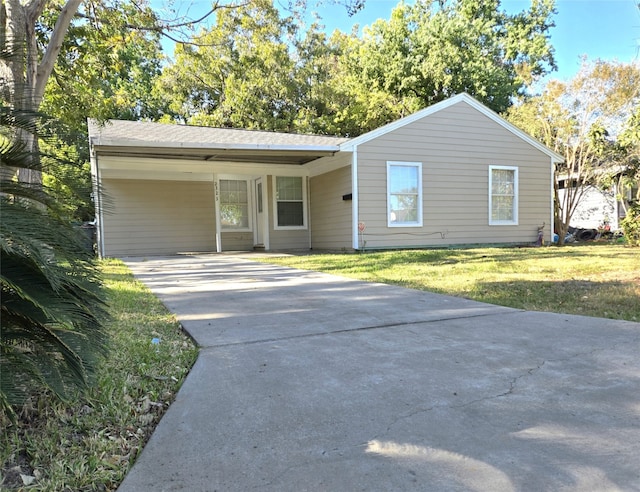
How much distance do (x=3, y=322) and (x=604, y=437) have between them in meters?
2.69

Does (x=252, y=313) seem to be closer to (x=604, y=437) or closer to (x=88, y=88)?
(x=604, y=437)

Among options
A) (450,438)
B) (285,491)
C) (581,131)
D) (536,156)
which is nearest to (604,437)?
(450,438)

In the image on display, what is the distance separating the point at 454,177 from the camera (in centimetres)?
1229

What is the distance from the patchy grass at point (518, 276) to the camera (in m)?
4.91

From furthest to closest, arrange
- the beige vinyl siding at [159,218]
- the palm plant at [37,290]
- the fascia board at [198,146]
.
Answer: the beige vinyl siding at [159,218] → the fascia board at [198,146] → the palm plant at [37,290]

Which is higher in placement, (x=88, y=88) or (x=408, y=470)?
(x=88, y=88)

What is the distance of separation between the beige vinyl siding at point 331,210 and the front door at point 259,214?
4.96ft

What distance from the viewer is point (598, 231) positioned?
1712 centimetres

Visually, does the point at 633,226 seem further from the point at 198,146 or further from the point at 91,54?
the point at 91,54

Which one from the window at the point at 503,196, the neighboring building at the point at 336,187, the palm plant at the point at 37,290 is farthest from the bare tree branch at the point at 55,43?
the window at the point at 503,196

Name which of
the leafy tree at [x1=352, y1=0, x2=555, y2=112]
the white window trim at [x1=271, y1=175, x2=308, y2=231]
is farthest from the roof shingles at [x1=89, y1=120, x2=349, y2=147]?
the leafy tree at [x1=352, y1=0, x2=555, y2=112]

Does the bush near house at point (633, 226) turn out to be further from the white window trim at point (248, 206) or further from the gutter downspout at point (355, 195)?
the white window trim at point (248, 206)

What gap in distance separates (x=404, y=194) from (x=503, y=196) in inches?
134

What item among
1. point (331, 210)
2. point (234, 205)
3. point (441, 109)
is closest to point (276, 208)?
point (234, 205)
